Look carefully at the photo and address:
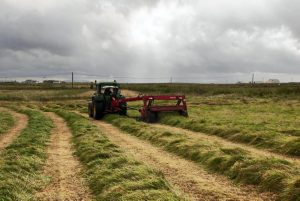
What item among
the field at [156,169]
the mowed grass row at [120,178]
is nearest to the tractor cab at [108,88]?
the field at [156,169]

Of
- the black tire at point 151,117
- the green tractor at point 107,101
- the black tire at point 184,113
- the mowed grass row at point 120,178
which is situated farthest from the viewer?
the green tractor at point 107,101

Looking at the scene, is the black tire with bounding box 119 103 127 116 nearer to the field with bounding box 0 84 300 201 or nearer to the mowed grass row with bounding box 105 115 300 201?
the field with bounding box 0 84 300 201

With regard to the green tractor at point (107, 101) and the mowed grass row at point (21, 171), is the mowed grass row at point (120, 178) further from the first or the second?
the green tractor at point (107, 101)

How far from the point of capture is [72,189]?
9.27 metres

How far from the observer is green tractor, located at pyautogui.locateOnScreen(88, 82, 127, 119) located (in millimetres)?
29203

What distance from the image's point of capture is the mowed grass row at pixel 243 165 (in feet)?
27.6

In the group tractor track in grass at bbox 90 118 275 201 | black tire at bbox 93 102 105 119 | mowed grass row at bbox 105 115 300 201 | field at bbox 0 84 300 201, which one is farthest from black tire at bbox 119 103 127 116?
tractor track in grass at bbox 90 118 275 201

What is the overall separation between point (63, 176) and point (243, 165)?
15.1ft

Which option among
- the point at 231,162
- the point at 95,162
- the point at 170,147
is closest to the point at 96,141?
the point at 170,147

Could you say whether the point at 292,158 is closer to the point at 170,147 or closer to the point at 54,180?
the point at 170,147

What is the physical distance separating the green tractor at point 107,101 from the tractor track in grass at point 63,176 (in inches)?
494

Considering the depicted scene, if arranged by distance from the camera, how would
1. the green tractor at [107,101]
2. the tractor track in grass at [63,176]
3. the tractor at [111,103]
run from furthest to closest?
1. the green tractor at [107,101]
2. the tractor at [111,103]
3. the tractor track in grass at [63,176]

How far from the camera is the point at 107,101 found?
30.0 metres

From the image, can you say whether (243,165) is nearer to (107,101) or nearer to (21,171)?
(21,171)
